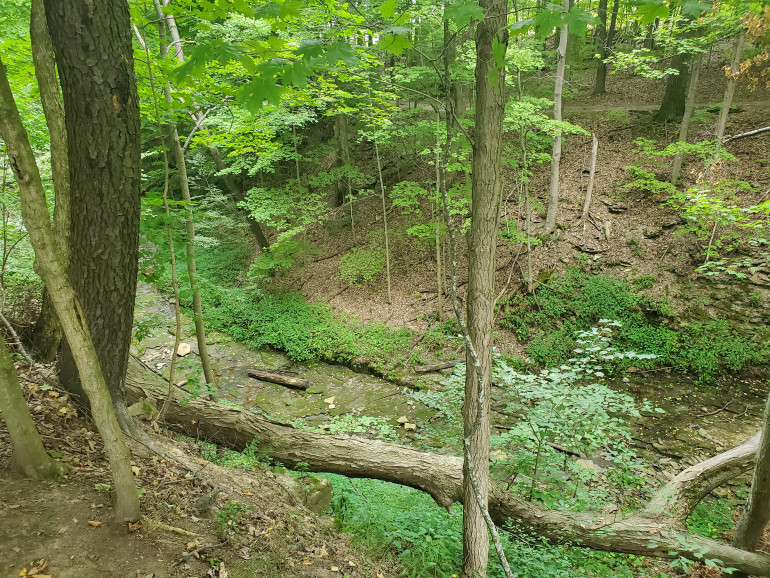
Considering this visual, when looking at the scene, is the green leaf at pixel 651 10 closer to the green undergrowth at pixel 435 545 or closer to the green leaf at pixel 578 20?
the green leaf at pixel 578 20

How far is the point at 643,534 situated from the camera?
382 cm

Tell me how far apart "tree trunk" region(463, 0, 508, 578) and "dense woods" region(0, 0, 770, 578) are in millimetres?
21

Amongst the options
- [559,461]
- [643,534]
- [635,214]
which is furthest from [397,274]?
[643,534]

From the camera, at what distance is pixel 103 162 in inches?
115

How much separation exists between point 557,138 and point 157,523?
11220 mm

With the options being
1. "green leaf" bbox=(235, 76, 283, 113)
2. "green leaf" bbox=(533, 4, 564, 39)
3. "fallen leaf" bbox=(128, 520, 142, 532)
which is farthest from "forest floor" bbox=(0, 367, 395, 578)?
"green leaf" bbox=(533, 4, 564, 39)

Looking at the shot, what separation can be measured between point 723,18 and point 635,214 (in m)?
5.13

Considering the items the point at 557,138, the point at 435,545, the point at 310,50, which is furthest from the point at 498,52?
the point at 557,138

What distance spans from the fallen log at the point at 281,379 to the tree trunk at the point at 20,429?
6662mm

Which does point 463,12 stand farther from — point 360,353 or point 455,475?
point 360,353

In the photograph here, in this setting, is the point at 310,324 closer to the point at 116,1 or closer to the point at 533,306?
the point at 533,306

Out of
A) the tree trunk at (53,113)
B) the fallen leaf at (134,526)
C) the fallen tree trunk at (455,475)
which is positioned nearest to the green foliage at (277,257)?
the fallen tree trunk at (455,475)

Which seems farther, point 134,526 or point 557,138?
point 557,138

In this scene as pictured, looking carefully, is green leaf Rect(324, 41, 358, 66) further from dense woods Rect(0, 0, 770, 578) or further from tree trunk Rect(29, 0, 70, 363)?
tree trunk Rect(29, 0, 70, 363)
